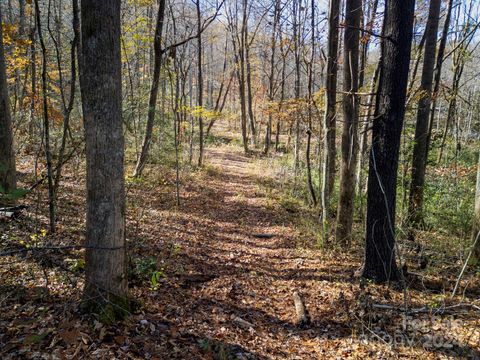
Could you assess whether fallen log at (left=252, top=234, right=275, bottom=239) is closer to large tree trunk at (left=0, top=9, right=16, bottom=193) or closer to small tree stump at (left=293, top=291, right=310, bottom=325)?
small tree stump at (left=293, top=291, right=310, bottom=325)

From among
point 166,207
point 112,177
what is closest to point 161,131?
point 166,207

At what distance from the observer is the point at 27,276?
168 inches

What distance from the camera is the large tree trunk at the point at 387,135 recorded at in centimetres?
418

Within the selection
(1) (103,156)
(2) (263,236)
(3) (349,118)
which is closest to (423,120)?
(3) (349,118)

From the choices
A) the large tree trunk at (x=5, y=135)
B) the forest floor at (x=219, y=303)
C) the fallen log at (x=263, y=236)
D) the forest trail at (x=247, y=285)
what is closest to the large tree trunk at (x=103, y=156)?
the forest floor at (x=219, y=303)

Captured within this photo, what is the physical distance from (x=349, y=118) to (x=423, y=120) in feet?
8.85

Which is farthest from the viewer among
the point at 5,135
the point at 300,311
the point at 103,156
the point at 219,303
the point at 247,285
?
the point at 5,135

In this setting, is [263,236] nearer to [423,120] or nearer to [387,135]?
[387,135]

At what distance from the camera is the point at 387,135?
4402 mm

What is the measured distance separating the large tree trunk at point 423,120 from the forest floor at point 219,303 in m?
2.42

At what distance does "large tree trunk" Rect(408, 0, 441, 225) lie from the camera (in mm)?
7047

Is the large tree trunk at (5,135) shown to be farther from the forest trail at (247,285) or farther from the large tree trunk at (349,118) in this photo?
the large tree trunk at (349,118)

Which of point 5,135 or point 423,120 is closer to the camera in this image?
point 5,135

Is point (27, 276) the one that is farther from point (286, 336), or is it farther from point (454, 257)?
point (454, 257)
